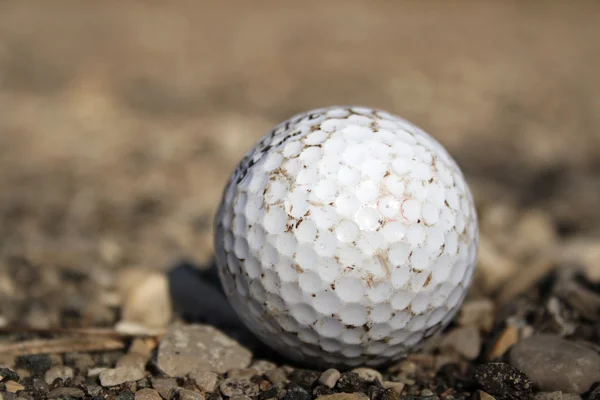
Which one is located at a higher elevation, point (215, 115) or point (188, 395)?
point (215, 115)

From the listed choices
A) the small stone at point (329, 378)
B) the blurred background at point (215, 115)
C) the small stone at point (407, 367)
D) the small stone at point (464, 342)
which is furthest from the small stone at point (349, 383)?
the blurred background at point (215, 115)

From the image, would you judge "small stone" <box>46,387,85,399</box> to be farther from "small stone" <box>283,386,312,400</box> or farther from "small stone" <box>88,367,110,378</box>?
"small stone" <box>283,386,312,400</box>

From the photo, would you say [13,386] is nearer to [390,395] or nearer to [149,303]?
[149,303]

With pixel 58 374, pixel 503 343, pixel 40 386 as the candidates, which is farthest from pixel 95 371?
pixel 503 343

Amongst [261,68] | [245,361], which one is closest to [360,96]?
[261,68]

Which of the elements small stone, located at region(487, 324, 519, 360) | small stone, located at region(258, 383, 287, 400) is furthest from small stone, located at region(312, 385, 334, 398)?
small stone, located at region(487, 324, 519, 360)

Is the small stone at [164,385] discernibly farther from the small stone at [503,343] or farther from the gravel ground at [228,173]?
the small stone at [503,343]
